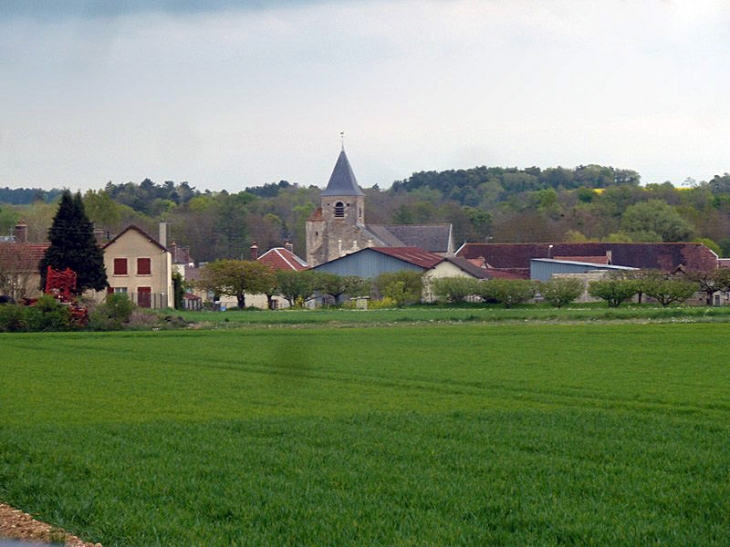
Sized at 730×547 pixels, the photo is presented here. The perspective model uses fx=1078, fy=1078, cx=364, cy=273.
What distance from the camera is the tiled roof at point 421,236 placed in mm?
96750

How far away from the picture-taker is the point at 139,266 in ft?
218

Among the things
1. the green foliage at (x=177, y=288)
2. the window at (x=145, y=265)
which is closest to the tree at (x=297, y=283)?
the green foliage at (x=177, y=288)

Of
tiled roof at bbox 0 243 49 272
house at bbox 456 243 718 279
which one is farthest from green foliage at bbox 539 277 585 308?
tiled roof at bbox 0 243 49 272

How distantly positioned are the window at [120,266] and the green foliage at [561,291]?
25.3 m

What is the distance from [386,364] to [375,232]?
65.2 m

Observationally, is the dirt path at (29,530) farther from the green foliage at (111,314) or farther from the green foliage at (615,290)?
the green foliage at (615,290)

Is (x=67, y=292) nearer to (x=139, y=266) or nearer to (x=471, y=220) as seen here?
(x=139, y=266)

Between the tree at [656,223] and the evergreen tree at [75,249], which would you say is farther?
the tree at [656,223]

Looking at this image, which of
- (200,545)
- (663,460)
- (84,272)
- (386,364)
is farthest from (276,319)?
(200,545)

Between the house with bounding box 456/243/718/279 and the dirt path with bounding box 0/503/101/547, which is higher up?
the house with bounding box 456/243/718/279

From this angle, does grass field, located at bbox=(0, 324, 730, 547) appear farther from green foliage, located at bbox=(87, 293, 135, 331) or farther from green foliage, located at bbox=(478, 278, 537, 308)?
green foliage, located at bbox=(478, 278, 537, 308)

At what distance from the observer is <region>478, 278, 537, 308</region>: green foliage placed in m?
61.8

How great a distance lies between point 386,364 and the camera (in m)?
28.7

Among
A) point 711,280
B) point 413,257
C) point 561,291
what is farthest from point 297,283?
point 711,280
